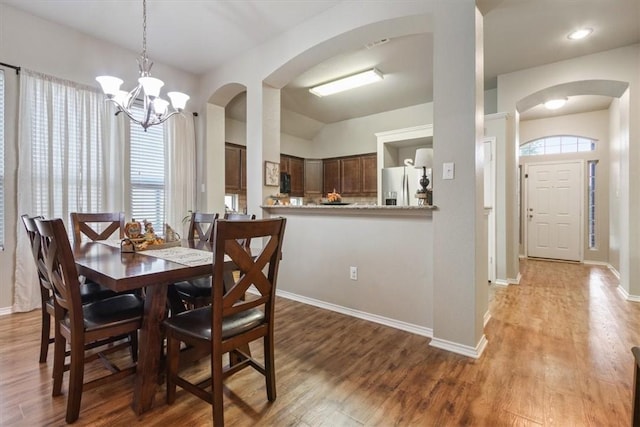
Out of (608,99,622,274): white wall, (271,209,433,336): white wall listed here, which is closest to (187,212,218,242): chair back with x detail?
(271,209,433,336): white wall

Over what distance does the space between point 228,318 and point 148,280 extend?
43 centimetres

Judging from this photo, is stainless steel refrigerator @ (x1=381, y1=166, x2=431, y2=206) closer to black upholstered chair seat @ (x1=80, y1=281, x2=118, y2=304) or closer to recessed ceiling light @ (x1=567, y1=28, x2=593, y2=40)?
recessed ceiling light @ (x1=567, y1=28, x2=593, y2=40)

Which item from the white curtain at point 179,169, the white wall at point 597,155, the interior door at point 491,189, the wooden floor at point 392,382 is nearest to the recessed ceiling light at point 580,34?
the interior door at point 491,189

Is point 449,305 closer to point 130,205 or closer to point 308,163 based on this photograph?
point 130,205

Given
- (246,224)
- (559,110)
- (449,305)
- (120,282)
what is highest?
(559,110)

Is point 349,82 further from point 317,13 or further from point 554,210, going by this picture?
point 554,210

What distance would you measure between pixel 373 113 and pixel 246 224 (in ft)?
16.5

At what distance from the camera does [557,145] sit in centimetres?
602

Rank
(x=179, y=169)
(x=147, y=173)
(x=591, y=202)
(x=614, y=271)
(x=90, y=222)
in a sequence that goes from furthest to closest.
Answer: (x=591, y=202)
(x=614, y=271)
(x=179, y=169)
(x=147, y=173)
(x=90, y=222)

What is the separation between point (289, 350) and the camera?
2.21 metres

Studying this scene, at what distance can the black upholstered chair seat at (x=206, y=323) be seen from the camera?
55.3 inches

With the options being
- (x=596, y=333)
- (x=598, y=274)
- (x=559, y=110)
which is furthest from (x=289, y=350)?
(x=559, y=110)

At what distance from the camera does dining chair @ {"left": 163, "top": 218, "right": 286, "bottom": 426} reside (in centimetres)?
132

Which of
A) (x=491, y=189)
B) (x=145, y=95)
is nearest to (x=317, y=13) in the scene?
(x=145, y=95)
